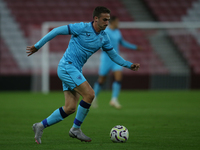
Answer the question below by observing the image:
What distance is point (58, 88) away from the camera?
15.9 metres

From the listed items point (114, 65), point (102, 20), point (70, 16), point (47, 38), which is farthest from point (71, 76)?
point (70, 16)

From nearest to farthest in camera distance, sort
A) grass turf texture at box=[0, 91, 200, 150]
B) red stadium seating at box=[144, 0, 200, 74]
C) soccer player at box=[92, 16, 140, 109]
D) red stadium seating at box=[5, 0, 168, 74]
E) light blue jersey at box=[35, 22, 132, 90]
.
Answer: grass turf texture at box=[0, 91, 200, 150], light blue jersey at box=[35, 22, 132, 90], soccer player at box=[92, 16, 140, 109], red stadium seating at box=[5, 0, 168, 74], red stadium seating at box=[144, 0, 200, 74]

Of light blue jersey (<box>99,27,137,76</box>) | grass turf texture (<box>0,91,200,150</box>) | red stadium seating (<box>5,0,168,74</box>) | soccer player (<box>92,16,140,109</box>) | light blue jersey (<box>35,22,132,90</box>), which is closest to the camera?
grass turf texture (<box>0,91,200,150</box>)

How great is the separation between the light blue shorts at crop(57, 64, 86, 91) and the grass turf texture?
0.82m

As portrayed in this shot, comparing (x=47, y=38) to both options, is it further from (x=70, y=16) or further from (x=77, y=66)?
(x=70, y=16)

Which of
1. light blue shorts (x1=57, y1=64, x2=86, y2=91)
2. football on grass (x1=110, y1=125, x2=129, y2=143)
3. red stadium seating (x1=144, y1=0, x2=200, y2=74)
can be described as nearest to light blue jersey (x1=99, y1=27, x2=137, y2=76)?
light blue shorts (x1=57, y1=64, x2=86, y2=91)

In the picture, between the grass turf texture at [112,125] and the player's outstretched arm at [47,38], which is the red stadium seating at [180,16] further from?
the player's outstretched arm at [47,38]

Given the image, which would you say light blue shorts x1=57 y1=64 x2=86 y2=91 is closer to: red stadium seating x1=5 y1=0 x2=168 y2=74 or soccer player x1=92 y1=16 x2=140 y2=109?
soccer player x1=92 y1=16 x2=140 y2=109

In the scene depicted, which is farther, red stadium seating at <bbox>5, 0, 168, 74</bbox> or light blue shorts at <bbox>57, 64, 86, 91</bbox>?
red stadium seating at <bbox>5, 0, 168, 74</bbox>

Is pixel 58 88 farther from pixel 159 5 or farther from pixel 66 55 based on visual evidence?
pixel 66 55

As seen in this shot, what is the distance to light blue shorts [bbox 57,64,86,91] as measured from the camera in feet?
17.9

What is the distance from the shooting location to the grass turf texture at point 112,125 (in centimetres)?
523

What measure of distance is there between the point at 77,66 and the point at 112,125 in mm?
1989

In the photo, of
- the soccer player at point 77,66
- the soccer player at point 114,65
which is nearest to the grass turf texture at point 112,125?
the soccer player at point 77,66
